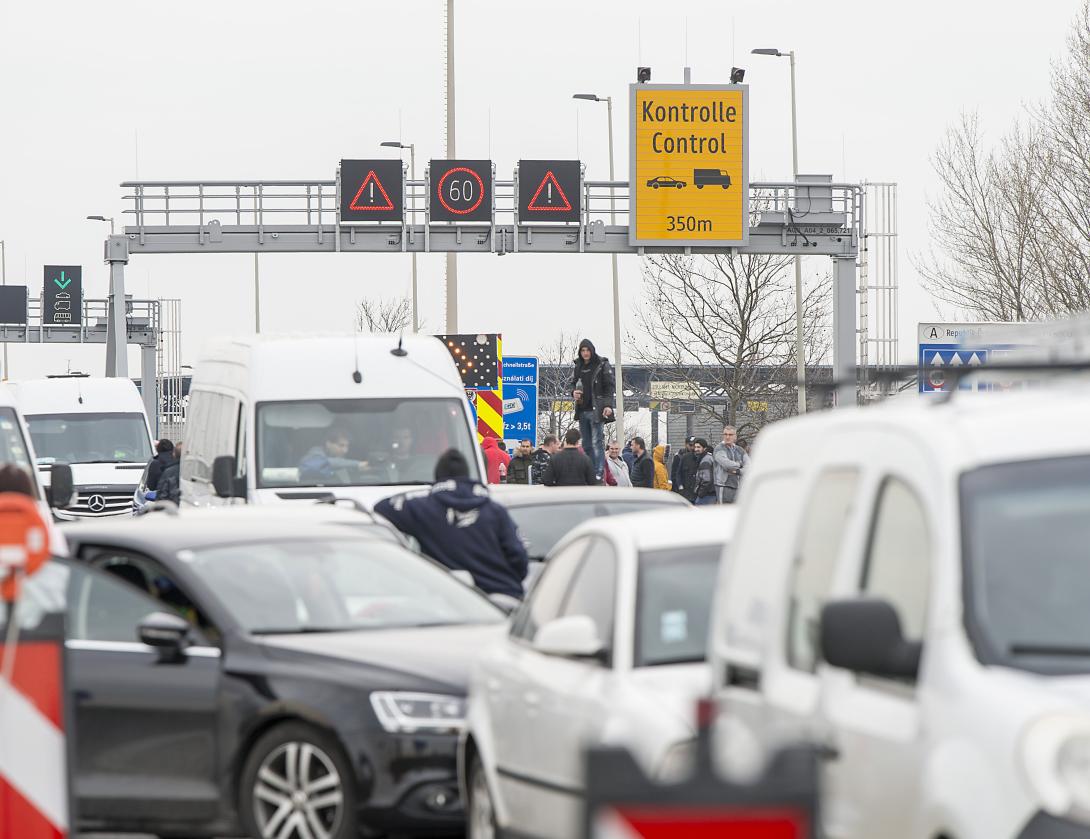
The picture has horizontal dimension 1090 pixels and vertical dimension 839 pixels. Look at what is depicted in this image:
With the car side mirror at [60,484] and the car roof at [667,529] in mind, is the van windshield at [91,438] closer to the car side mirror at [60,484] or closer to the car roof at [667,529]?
the car side mirror at [60,484]

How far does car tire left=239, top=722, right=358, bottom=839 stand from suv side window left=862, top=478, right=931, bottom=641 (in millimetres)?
3725

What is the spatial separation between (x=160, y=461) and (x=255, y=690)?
1662cm

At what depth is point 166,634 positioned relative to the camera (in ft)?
29.5

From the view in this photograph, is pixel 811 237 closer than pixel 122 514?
No

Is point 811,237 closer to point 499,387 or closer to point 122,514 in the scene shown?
point 499,387

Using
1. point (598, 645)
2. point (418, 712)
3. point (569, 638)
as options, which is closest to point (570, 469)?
point (418, 712)

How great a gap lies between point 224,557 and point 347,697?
4.28 ft

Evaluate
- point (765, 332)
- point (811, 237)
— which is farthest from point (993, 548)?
point (765, 332)

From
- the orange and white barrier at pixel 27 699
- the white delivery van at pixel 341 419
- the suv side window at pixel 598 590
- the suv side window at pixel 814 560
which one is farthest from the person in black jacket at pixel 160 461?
the suv side window at pixel 814 560

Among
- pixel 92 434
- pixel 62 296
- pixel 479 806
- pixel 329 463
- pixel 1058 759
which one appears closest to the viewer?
pixel 1058 759

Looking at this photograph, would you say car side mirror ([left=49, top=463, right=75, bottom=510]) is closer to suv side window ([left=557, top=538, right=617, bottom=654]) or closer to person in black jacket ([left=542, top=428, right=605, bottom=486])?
person in black jacket ([left=542, top=428, right=605, bottom=486])

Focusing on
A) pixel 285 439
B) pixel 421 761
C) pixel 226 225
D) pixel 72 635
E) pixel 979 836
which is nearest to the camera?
pixel 979 836

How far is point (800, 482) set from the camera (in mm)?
5898

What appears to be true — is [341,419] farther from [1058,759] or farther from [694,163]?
[694,163]
